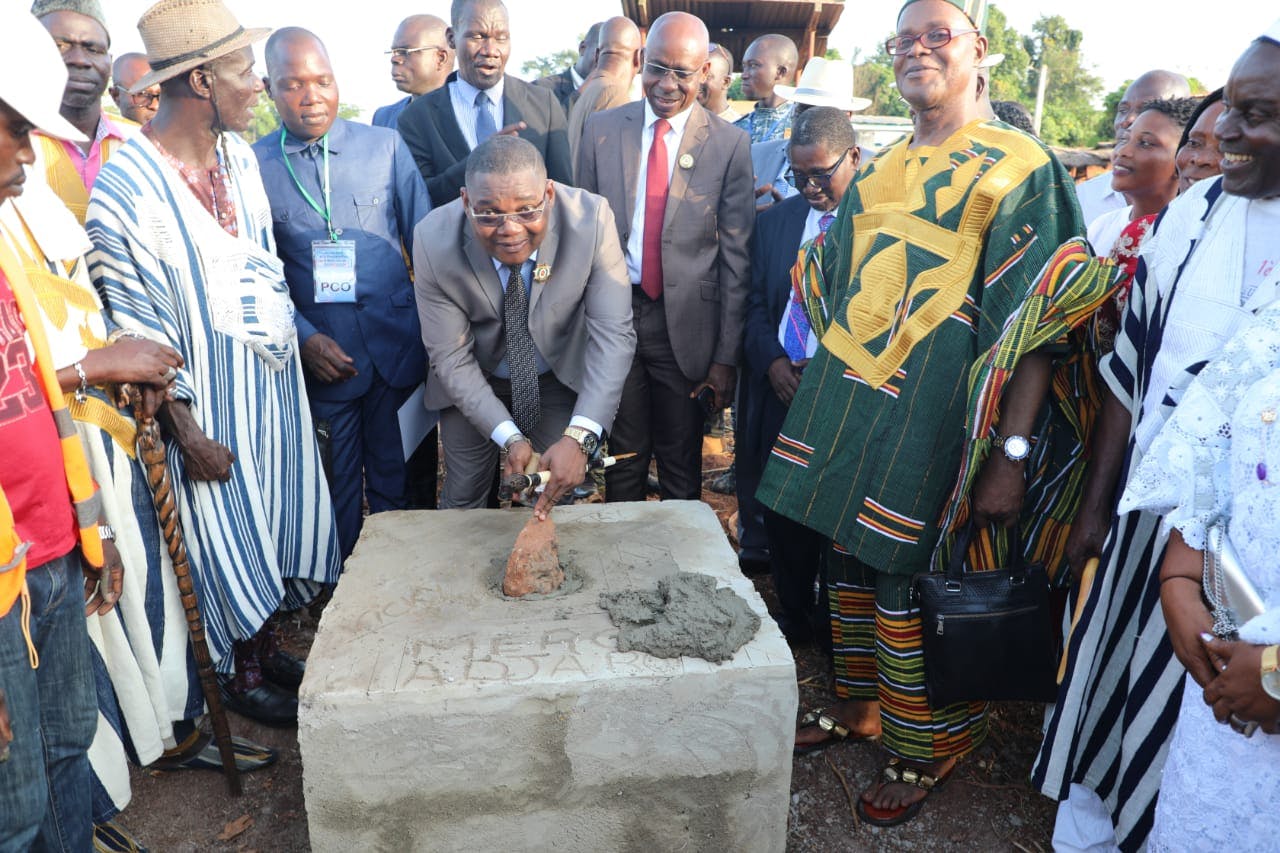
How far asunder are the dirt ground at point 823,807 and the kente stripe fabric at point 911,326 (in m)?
0.73

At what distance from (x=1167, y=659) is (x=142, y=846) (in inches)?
105

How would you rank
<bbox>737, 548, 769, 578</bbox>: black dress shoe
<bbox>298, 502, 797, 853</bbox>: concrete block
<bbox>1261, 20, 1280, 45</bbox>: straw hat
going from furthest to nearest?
1. <bbox>737, 548, 769, 578</bbox>: black dress shoe
2. <bbox>298, 502, 797, 853</bbox>: concrete block
3. <bbox>1261, 20, 1280, 45</bbox>: straw hat

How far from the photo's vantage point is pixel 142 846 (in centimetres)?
251

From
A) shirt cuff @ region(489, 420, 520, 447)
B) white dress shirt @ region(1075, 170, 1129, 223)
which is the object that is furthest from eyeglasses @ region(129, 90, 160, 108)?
white dress shirt @ region(1075, 170, 1129, 223)

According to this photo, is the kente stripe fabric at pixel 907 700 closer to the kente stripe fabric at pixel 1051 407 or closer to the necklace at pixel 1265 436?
the kente stripe fabric at pixel 1051 407

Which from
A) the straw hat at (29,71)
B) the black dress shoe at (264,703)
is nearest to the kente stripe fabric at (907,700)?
the black dress shoe at (264,703)

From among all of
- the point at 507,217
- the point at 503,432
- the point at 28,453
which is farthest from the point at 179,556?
the point at 507,217

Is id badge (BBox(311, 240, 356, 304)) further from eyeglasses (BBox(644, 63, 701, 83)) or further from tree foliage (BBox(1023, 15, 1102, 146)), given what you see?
tree foliage (BBox(1023, 15, 1102, 146))

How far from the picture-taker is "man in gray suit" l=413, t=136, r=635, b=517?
2912 millimetres

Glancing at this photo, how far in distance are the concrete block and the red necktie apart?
1.63m

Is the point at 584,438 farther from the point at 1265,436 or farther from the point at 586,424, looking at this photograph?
the point at 1265,436

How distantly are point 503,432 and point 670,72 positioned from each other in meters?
1.64

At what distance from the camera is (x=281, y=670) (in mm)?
3139

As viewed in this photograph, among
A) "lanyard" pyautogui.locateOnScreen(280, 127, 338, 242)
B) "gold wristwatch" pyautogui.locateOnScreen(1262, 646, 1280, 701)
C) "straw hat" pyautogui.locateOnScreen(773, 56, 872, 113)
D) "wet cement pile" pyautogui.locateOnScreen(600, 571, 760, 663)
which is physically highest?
"straw hat" pyautogui.locateOnScreen(773, 56, 872, 113)
